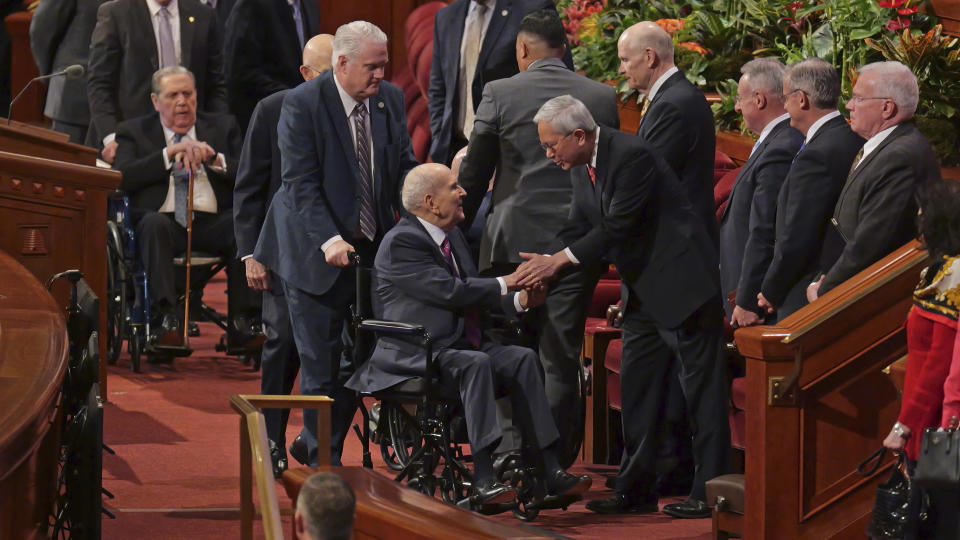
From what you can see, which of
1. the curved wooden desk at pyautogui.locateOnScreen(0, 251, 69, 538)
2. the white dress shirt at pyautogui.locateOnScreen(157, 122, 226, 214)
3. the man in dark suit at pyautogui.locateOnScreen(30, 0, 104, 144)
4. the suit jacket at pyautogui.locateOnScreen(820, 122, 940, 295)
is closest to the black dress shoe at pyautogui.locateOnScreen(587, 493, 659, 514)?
the suit jacket at pyautogui.locateOnScreen(820, 122, 940, 295)

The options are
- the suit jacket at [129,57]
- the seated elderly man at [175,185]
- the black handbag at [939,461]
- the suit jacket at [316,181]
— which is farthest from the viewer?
the suit jacket at [129,57]

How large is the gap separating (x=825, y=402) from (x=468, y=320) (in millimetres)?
1320

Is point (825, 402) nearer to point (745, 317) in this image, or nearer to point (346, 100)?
point (745, 317)

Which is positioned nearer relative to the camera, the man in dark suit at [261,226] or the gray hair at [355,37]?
the gray hair at [355,37]

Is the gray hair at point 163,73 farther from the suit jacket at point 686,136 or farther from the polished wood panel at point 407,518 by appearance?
the polished wood panel at point 407,518

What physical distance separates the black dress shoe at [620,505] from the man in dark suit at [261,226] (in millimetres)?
1223

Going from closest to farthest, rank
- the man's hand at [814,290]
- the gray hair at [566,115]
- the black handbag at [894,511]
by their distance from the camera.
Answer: the black handbag at [894,511]
the man's hand at [814,290]
the gray hair at [566,115]

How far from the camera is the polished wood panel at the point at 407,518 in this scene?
368 cm

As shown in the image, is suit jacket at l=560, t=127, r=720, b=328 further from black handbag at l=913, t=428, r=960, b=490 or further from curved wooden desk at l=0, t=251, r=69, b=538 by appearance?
curved wooden desk at l=0, t=251, r=69, b=538

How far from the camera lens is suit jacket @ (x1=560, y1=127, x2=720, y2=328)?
5.29 m

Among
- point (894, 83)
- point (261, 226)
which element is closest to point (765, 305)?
point (894, 83)

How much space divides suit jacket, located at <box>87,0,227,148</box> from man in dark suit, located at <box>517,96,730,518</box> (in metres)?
3.40

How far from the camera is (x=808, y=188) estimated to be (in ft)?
16.4

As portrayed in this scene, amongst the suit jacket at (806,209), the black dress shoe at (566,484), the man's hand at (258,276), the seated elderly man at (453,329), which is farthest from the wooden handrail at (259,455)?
the man's hand at (258,276)
